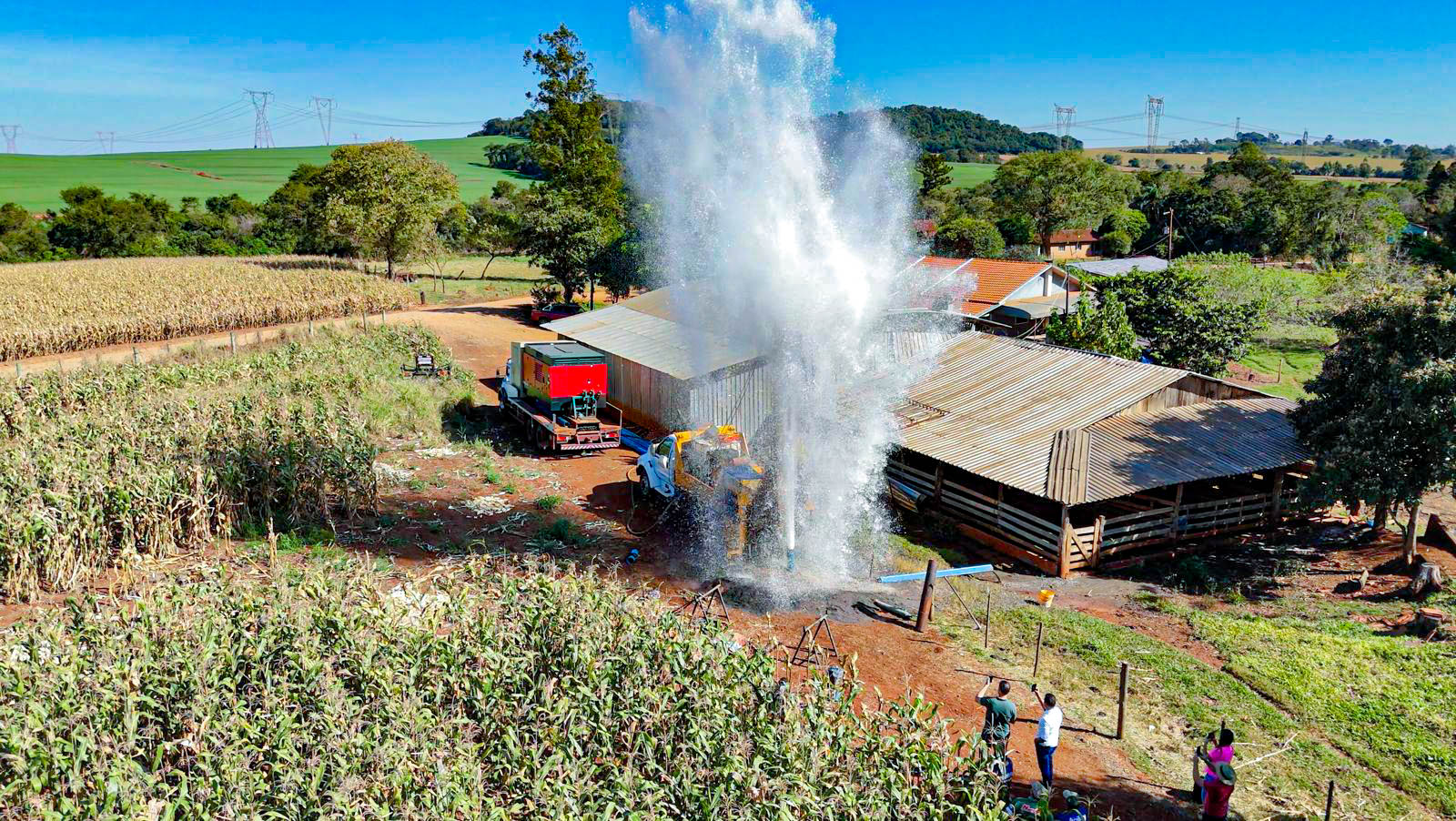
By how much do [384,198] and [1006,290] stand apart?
3502cm

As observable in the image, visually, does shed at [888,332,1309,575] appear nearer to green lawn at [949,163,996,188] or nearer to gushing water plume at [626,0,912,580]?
gushing water plume at [626,0,912,580]

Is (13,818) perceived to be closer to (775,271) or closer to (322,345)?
(775,271)

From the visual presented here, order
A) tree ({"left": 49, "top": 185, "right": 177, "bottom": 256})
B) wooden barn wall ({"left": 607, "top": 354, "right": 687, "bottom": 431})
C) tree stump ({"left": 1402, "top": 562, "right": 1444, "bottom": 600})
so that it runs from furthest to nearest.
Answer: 1. tree ({"left": 49, "top": 185, "right": 177, "bottom": 256})
2. wooden barn wall ({"left": 607, "top": 354, "right": 687, "bottom": 431})
3. tree stump ({"left": 1402, "top": 562, "right": 1444, "bottom": 600})

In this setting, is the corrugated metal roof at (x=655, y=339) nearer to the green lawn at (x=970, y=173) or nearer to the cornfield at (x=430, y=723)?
the cornfield at (x=430, y=723)

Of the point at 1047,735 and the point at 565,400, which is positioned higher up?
the point at 565,400

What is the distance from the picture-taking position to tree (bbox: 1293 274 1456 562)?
17.0 m

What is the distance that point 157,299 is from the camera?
41531mm

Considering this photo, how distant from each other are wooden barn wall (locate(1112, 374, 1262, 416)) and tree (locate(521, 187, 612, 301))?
103 feet

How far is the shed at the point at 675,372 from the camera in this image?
2491 cm

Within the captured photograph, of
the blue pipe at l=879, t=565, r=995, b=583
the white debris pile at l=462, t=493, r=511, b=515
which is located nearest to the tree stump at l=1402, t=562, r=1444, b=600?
the blue pipe at l=879, t=565, r=995, b=583

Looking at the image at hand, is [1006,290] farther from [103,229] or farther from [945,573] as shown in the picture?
[103,229]

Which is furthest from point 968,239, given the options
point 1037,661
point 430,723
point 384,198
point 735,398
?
point 430,723

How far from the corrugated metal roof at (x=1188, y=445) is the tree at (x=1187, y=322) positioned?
13.6 m

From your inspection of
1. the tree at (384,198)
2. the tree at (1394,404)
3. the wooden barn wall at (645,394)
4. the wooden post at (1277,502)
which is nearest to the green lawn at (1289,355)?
the wooden post at (1277,502)
